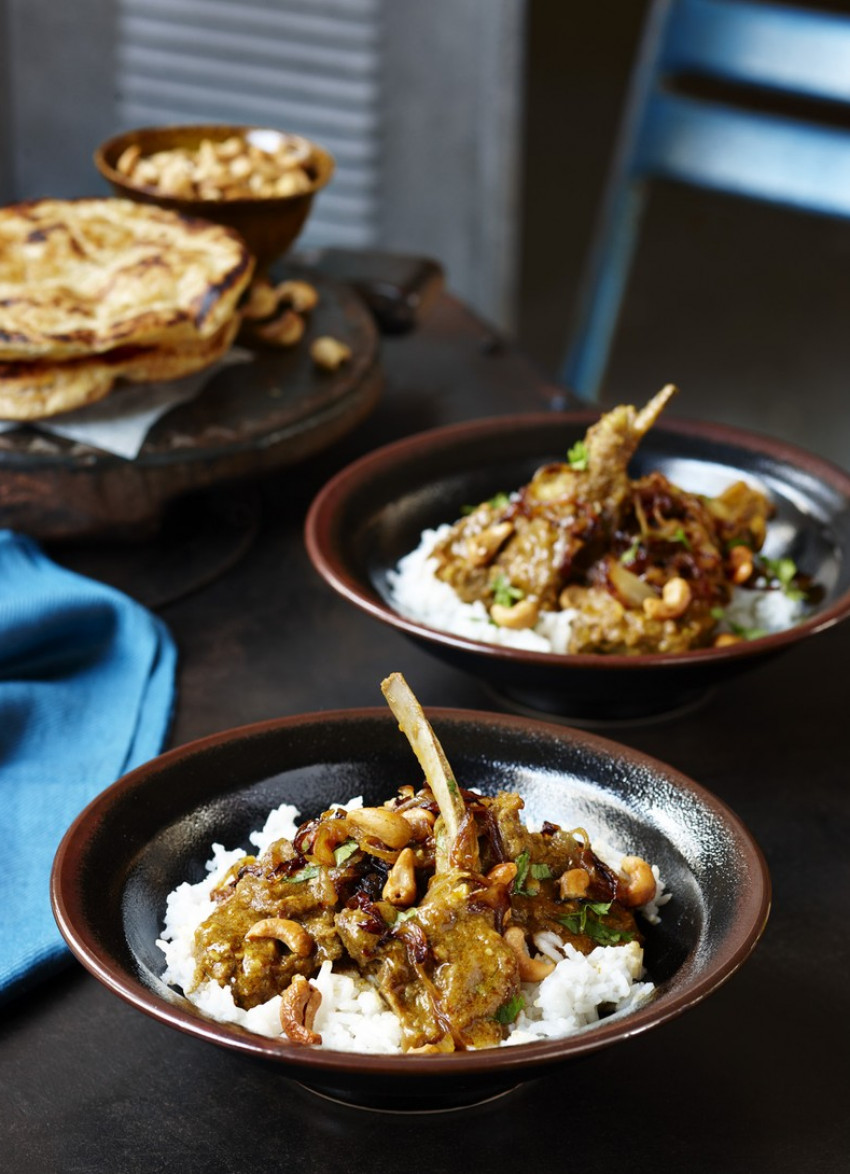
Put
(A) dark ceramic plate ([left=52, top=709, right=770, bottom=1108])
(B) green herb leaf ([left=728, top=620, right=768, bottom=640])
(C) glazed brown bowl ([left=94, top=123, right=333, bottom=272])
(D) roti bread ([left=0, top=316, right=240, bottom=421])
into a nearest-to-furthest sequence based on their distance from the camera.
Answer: (A) dark ceramic plate ([left=52, top=709, right=770, bottom=1108])
(B) green herb leaf ([left=728, top=620, right=768, bottom=640])
(D) roti bread ([left=0, top=316, right=240, bottom=421])
(C) glazed brown bowl ([left=94, top=123, right=333, bottom=272])

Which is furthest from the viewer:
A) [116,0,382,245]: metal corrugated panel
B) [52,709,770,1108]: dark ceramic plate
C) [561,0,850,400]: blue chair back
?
[116,0,382,245]: metal corrugated panel

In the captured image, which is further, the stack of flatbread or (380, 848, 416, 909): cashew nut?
the stack of flatbread

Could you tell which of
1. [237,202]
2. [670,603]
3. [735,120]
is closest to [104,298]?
[237,202]

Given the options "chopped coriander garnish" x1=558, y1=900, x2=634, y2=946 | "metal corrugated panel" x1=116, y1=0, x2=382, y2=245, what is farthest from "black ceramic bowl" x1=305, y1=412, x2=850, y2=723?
"metal corrugated panel" x1=116, y1=0, x2=382, y2=245

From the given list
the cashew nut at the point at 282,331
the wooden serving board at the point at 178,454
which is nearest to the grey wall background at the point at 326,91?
the cashew nut at the point at 282,331

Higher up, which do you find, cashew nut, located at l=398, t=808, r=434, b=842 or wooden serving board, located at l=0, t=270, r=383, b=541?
cashew nut, located at l=398, t=808, r=434, b=842

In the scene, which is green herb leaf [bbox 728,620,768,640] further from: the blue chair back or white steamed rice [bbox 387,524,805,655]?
the blue chair back

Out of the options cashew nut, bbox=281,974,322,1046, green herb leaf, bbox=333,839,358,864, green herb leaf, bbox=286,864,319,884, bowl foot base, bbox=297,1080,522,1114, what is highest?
green herb leaf, bbox=333,839,358,864

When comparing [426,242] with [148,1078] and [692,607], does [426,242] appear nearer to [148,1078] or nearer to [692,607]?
[692,607]
